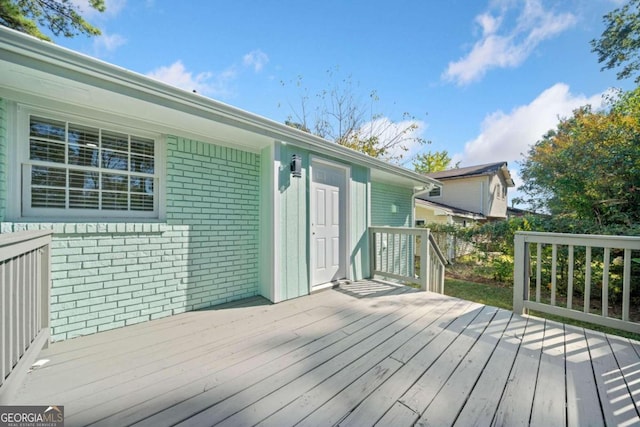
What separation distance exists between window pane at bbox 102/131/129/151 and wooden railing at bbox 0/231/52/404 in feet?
3.57

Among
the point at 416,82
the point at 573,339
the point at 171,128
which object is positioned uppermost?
the point at 416,82

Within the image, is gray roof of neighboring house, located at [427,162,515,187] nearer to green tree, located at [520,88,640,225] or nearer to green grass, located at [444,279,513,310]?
green tree, located at [520,88,640,225]

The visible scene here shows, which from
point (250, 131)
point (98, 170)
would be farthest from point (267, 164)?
point (98, 170)

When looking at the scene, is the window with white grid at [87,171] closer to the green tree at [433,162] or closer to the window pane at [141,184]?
the window pane at [141,184]

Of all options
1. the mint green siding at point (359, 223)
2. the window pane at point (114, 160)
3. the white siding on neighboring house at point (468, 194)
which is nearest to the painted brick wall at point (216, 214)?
the window pane at point (114, 160)

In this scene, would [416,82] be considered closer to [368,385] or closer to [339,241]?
[339,241]

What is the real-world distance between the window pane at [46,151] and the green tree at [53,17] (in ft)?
21.3

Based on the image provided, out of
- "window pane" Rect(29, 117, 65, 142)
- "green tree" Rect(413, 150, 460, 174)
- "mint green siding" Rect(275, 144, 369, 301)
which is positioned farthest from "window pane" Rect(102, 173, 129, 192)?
"green tree" Rect(413, 150, 460, 174)

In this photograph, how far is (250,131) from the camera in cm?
294

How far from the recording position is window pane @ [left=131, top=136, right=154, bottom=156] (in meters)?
2.75

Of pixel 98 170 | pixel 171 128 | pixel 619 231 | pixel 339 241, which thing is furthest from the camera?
pixel 619 231

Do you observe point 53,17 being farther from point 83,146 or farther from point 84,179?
point 84,179

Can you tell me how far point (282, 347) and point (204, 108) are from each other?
2.47m

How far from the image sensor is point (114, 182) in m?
2.65
